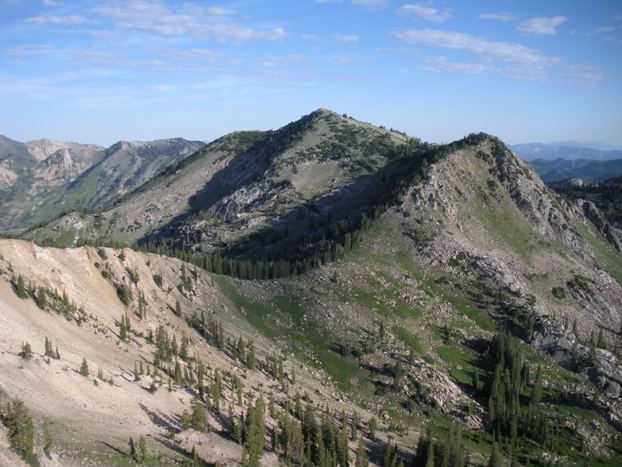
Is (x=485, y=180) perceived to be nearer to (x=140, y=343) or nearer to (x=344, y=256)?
(x=344, y=256)

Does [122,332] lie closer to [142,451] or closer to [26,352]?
[26,352]

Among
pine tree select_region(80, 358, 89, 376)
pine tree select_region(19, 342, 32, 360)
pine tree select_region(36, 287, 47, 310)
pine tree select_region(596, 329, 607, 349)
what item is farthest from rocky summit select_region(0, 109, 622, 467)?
Answer: pine tree select_region(596, 329, 607, 349)

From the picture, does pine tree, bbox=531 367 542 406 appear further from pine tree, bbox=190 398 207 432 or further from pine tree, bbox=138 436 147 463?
pine tree, bbox=138 436 147 463

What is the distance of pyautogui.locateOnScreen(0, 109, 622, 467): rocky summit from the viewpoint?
67375mm

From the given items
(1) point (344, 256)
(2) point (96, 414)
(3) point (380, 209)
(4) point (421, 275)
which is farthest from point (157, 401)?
(3) point (380, 209)

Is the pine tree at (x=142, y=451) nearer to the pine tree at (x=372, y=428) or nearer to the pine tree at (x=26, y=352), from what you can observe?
the pine tree at (x=26, y=352)

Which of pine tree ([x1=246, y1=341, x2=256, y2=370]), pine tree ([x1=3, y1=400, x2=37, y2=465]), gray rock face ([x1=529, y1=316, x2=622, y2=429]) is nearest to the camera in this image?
pine tree ([x1=3, y1=400, x2=37, y2=465])

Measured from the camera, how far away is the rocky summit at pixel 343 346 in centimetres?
6738

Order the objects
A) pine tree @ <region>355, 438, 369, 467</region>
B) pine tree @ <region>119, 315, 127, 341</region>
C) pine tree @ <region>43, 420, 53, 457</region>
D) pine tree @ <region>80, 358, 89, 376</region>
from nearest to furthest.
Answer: pine tree @ <region>43, 420, 53, 457</region> → pine tree @ <region>80, 358, 89, 376</region> → pine tree @ <region>355, 438, 369, 467</region> → pine tree @ <region>119, 315, 127, 341</region>

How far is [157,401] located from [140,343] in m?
23.7

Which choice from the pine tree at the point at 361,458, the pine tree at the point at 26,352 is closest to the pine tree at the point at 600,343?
the pine tree at the point at 361,458

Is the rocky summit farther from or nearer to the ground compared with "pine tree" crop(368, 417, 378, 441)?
farther from the ground

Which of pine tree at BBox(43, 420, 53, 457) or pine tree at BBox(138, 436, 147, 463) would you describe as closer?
pine tree at BBox(43, 420, 53, 457)

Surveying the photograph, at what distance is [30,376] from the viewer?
A: 62938 millimetres
